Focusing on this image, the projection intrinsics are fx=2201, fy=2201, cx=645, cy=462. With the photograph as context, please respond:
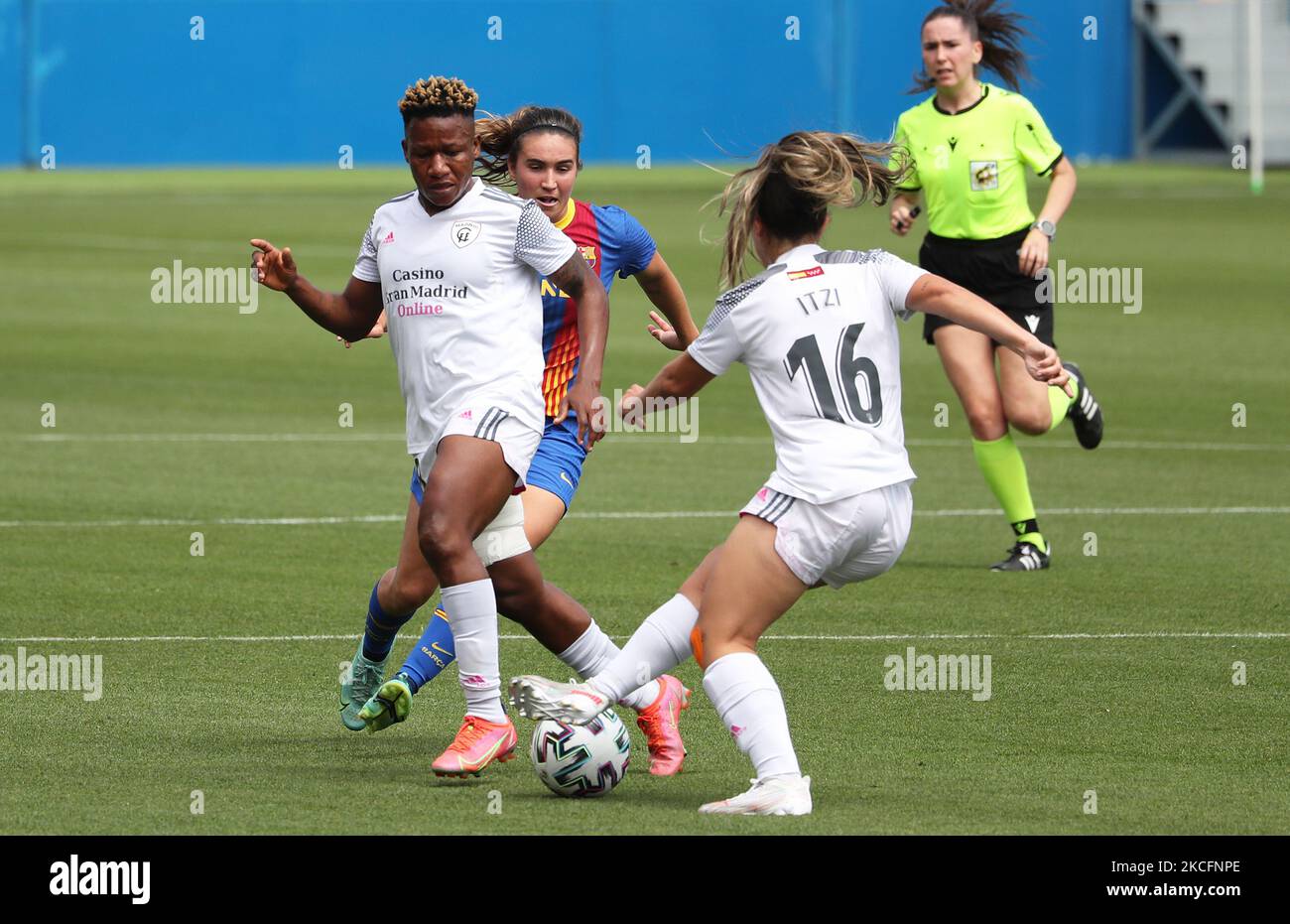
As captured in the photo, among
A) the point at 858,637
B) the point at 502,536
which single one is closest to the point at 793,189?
the point at 502,536

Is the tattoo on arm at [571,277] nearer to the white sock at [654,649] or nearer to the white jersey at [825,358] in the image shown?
the white jersey at [825,358]

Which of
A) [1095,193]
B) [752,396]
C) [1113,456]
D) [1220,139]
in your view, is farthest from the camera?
[1220,139]

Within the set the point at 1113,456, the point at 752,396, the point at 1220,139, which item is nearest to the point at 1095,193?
the point at 1220,139

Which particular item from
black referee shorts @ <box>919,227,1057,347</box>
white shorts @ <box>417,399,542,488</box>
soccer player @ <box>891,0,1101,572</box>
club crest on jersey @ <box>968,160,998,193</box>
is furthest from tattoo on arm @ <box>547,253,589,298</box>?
club crest on jersey @ <box>968,160,998,193</box>

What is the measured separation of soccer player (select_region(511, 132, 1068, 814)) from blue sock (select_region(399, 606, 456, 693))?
40.3 inches

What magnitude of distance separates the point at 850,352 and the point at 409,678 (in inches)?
77.2

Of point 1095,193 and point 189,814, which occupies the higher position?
point 1095,193

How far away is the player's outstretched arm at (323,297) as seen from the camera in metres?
6.75

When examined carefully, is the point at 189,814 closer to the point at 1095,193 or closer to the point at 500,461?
the point at 500,461

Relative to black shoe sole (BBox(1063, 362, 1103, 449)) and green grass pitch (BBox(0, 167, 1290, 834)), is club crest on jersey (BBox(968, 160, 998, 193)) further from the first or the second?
green grass pitch (BBox(0, 167, 1290, 834))

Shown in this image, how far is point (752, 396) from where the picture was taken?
58.9ft

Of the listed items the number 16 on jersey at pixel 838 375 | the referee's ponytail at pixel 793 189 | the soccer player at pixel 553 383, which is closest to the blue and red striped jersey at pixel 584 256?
the soccer player at pixel 553 383

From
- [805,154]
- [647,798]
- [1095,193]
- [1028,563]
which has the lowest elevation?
[647,798]

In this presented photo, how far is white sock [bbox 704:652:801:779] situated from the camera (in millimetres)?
5961
